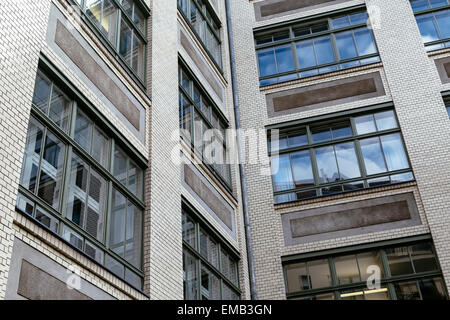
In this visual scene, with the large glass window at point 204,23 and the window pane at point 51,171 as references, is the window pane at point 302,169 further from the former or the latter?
the window pane at point 51,171

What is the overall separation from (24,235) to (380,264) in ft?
34.5

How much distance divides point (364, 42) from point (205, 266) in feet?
32.2

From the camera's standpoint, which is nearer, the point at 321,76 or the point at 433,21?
the point at 321,76

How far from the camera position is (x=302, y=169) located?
60.3ft

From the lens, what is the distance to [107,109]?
38.9 ft

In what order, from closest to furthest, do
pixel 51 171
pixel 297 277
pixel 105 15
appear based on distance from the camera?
1. pixel 51 171
2. pixel 105 15
3. pixel 297 277

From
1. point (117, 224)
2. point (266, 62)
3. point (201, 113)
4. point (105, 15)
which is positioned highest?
point (266, 62)

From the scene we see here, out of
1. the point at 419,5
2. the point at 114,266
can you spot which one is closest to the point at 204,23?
the point at 419,5

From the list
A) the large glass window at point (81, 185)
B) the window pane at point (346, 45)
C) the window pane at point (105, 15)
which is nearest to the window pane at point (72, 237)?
the large glass window at point (81, 185)

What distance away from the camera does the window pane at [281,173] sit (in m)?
18.2

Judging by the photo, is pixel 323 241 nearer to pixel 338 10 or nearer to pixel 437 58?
pixel 437 58

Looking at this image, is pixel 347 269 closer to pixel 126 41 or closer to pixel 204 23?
pixel 126 41

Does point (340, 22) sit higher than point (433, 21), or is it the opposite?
point (340, 22)

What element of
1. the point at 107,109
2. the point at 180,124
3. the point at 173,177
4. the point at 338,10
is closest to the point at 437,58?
the point at 338,10
